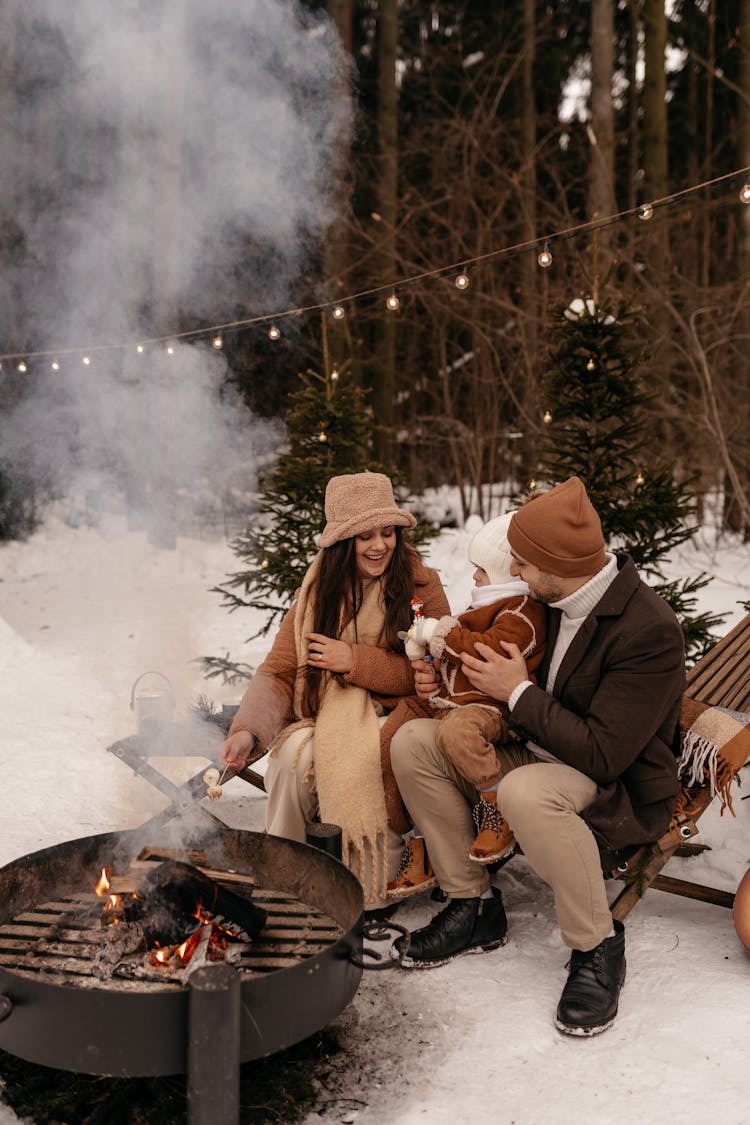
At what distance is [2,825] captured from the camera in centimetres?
407

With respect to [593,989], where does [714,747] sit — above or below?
above

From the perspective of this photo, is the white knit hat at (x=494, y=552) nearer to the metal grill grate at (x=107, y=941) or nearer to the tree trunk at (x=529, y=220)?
the metal grill grate at (x=107, y=941)

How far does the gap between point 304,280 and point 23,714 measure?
6223mm

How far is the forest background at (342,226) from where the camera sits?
640 cm

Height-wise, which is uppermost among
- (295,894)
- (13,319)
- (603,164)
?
(603,164)

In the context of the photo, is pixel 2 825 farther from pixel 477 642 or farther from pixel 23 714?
pixel 477 642

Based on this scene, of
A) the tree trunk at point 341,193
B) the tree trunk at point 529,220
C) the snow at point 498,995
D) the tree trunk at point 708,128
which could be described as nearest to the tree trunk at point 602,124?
the tree trunk at point 529,220

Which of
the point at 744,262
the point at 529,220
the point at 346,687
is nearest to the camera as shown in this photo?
the point at 346,687

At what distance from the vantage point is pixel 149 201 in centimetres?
1004

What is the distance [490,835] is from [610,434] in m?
2.92

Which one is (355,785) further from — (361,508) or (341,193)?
(341,193)

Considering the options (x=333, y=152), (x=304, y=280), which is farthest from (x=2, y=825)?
(x=333, y=152)

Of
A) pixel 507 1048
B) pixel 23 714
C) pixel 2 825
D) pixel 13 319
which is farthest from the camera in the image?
pixel 13 319

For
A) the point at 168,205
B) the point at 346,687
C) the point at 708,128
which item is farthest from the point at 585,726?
the point at 708,128
